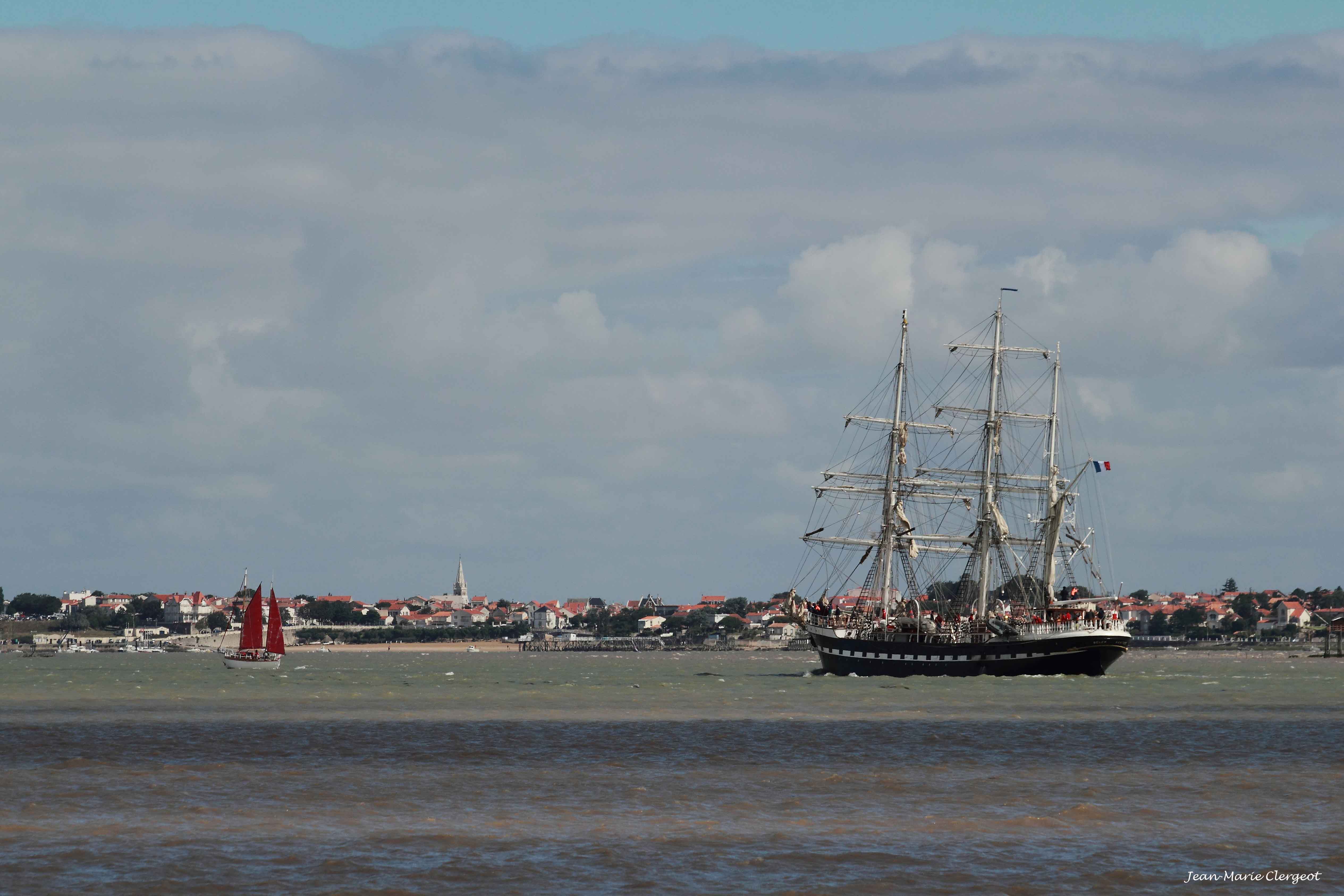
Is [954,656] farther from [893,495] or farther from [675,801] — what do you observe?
[675,801]

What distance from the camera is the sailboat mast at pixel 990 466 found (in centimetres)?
15262

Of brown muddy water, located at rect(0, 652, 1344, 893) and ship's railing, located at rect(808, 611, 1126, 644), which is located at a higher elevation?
ship's railing, located at rect(808, 611, 1126, 644)

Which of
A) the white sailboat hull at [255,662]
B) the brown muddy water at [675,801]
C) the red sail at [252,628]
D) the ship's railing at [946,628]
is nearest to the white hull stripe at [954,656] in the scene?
the ship's railing at [946,628]

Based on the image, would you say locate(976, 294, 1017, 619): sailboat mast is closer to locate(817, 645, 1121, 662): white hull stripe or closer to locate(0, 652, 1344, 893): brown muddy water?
locate(817, 645, 1121, 662): white hull stripe

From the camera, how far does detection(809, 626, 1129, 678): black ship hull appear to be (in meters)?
136

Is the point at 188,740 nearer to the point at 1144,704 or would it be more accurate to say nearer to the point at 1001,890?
the point at 1001,890

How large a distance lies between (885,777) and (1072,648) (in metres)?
90.8

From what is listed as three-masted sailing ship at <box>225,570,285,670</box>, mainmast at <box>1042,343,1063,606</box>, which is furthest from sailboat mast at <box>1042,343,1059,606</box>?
three-masted sailing ship at <box>225,570,285,670</box>

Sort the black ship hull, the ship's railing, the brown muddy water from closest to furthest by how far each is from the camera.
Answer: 1. the brown muddy water
2. the black ship hull
3. the ship's railing

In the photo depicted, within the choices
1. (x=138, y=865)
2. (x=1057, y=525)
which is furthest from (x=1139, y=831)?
(x=1057, y=525)

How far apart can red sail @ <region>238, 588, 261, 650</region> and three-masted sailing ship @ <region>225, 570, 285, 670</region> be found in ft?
0.10

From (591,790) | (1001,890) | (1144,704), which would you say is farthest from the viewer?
(1144,704)

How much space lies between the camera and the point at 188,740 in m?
66.3

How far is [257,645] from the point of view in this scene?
190m
